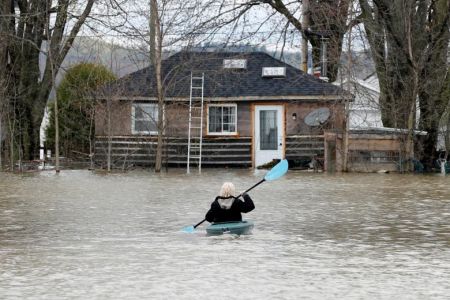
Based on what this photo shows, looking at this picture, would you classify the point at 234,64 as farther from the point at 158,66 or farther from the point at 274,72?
the point at 158,66

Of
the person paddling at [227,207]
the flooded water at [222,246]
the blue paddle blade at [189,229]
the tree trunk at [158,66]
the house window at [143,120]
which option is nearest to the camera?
the flooded water at [222,246]

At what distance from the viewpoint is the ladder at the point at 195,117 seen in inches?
1468

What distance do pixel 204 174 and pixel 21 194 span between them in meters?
10.4

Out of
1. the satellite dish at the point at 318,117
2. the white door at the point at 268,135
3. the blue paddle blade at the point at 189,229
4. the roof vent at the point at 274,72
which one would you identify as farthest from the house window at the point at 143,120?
the blue paddle blade at the point at 189,229

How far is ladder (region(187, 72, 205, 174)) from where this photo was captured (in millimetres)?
37281

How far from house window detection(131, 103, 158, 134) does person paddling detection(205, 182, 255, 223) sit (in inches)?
880

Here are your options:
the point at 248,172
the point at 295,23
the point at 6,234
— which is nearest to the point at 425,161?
the point at 248,172

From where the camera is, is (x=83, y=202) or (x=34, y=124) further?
(x=34, y=124)

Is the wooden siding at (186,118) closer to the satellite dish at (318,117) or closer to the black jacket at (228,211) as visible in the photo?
the satellite dish at (318,117)

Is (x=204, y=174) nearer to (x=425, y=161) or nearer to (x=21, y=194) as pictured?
(x=425, y=161)

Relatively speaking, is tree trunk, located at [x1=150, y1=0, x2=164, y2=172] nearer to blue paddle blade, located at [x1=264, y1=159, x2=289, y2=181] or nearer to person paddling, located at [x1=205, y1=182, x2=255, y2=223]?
blue paddle blade, located at [x1=264, y1=159, x2=289, y2=181]

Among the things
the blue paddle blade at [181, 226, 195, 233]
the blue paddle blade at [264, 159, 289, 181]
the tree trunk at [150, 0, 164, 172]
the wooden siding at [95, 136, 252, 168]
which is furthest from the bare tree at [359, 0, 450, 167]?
the blue paddle blade at [181, 226, 195, 233]

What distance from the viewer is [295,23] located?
43.8 meters

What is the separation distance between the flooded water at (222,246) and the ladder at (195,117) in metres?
12.1
